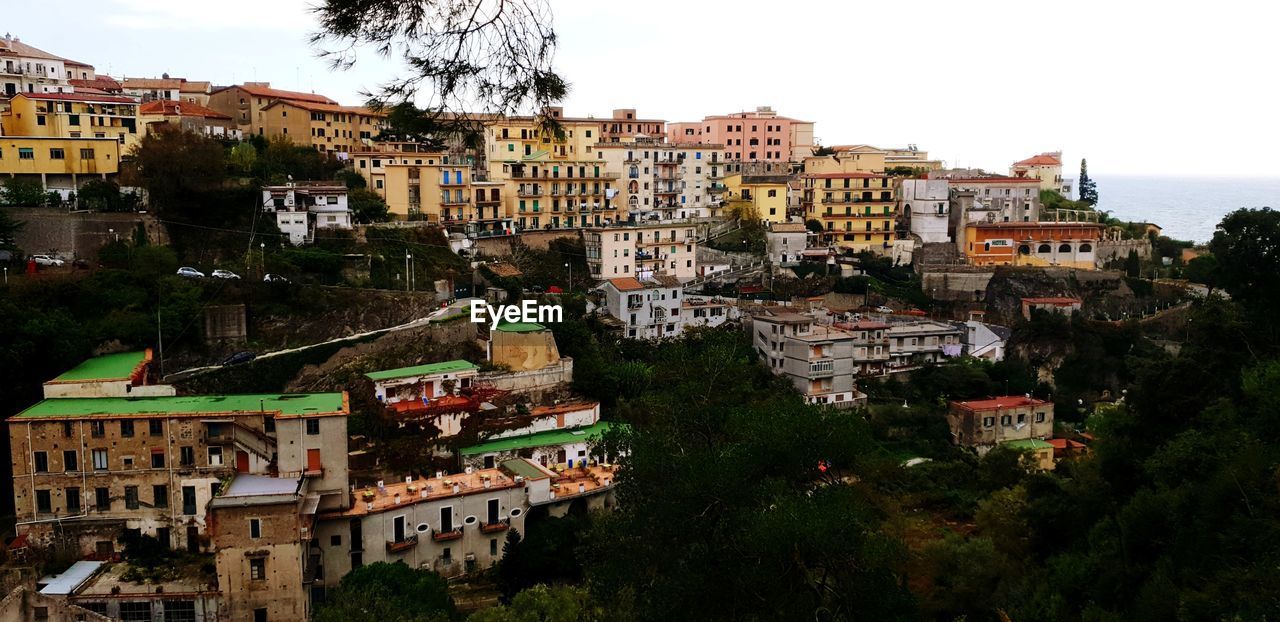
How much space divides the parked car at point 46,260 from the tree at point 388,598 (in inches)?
509

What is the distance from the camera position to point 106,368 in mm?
19688

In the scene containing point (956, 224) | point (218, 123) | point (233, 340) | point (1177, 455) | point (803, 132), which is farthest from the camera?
point (803, 132)

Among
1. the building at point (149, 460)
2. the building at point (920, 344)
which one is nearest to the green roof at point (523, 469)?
the building at point (149, 460)

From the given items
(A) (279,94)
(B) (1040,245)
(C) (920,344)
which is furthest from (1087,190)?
(A) (279,94)

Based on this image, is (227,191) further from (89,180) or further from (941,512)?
(941,512)

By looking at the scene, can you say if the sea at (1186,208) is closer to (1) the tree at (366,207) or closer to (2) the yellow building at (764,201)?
(2) the yellow building at (764,201)

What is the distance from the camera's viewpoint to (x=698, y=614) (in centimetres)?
943

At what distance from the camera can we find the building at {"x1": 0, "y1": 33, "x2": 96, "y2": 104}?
116 ft

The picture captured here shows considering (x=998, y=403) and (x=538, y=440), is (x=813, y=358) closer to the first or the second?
(x=998, y=403)

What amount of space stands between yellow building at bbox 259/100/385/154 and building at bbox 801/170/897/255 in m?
18.4

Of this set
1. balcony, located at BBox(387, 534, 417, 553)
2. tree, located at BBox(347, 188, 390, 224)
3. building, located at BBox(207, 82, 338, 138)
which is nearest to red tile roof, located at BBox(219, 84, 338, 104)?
building, located at BBox(207, 82, 338, 138)

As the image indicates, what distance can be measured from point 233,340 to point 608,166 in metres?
19.2

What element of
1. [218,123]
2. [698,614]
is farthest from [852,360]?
[218,123]

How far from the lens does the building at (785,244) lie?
38.3 meters
